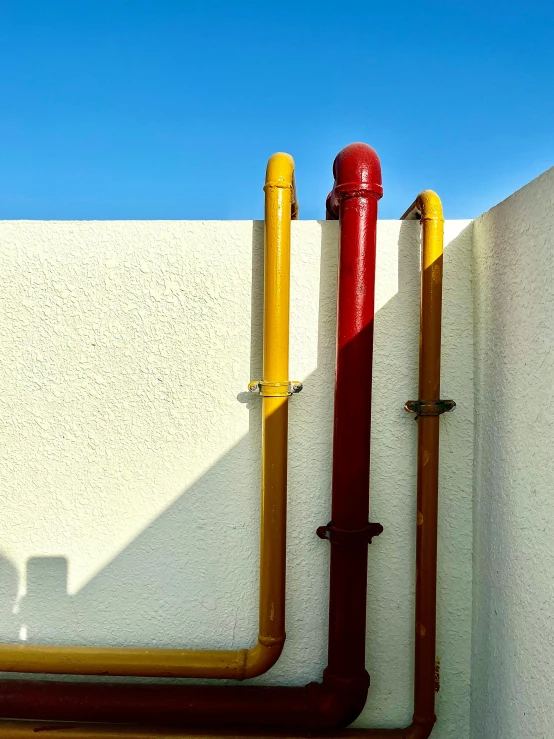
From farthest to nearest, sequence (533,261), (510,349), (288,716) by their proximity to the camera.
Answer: (288,716) → (510,349) → (533,261)

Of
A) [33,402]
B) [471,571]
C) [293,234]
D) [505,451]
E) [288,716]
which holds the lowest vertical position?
[288,716]

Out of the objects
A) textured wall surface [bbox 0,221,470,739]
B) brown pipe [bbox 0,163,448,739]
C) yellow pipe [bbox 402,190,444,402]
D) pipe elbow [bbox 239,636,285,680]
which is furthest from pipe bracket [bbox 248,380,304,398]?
pipe elbow [bbox 239,636,285,680]

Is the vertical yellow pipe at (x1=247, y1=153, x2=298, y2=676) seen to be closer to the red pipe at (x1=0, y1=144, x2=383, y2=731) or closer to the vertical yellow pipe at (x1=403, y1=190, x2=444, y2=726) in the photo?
the red pipe at (x1=0, y1=144, x2=383, y2=731)

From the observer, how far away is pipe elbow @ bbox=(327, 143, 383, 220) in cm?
197

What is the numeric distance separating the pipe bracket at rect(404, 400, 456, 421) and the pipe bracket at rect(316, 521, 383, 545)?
0.50m

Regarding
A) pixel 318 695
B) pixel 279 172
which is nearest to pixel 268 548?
pixel 318 695

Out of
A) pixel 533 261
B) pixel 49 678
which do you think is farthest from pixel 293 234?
pixel 49 678

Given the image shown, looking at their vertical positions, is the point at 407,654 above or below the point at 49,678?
above

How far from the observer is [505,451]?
6.17ft

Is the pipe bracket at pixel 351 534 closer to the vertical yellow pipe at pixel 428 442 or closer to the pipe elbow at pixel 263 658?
the vertical yellow pipe at pixel 428 442

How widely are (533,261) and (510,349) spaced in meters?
0.33

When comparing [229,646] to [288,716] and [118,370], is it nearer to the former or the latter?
[288,716]

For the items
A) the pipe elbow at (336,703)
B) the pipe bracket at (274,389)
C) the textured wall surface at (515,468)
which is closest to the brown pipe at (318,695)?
the pipe elbow at (336,703)

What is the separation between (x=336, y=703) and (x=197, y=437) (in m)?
1.19
